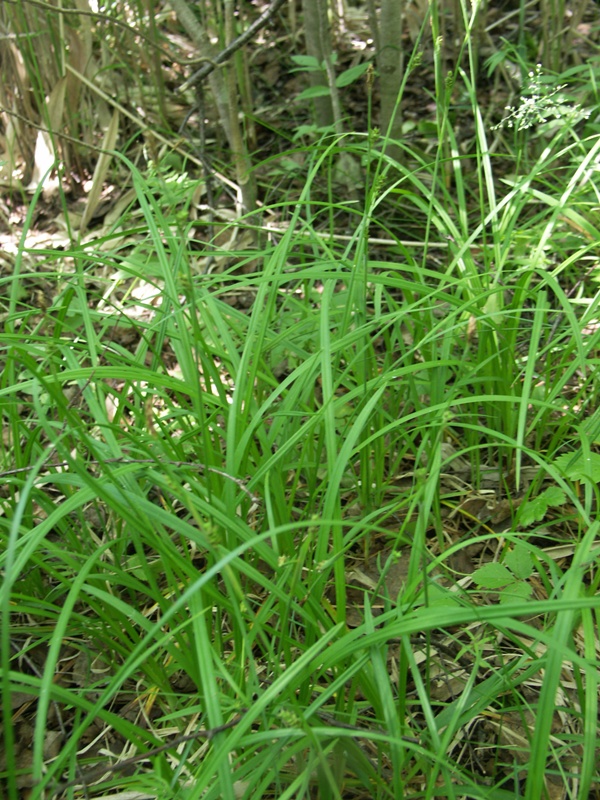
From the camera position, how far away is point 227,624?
1450mm


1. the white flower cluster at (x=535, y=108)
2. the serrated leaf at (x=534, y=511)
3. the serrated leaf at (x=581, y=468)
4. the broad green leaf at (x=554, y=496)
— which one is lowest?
the serrated leaf at (x=534, y=511)

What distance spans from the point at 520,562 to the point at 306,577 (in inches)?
16.1

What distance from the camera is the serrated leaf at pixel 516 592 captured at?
1211 mm

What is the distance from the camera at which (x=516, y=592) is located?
122 centimetres

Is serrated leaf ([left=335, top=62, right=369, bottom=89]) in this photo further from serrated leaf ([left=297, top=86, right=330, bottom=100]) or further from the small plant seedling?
the small plant seedling

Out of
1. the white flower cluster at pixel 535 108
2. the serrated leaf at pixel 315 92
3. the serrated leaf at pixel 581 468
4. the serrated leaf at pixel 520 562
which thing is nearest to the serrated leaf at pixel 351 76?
the serrated leaf at pixel 315 92

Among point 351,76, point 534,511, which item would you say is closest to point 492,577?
point 534,511

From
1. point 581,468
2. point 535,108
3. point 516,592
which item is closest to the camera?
point 516,592

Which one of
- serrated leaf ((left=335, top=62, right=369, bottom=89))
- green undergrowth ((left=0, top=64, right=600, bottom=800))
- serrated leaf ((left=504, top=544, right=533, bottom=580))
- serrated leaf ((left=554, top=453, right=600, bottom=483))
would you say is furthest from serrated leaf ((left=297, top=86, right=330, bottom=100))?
serrated leaf ((left=504, top=544, right=533, bottom=580))

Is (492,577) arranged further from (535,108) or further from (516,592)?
(535,108)

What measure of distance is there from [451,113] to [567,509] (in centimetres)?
210

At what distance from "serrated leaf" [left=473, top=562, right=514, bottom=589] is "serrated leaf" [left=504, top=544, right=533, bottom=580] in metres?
0.01

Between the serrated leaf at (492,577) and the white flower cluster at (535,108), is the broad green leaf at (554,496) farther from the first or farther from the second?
the white flower cluster at (535,108)

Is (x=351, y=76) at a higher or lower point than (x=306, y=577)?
higher
